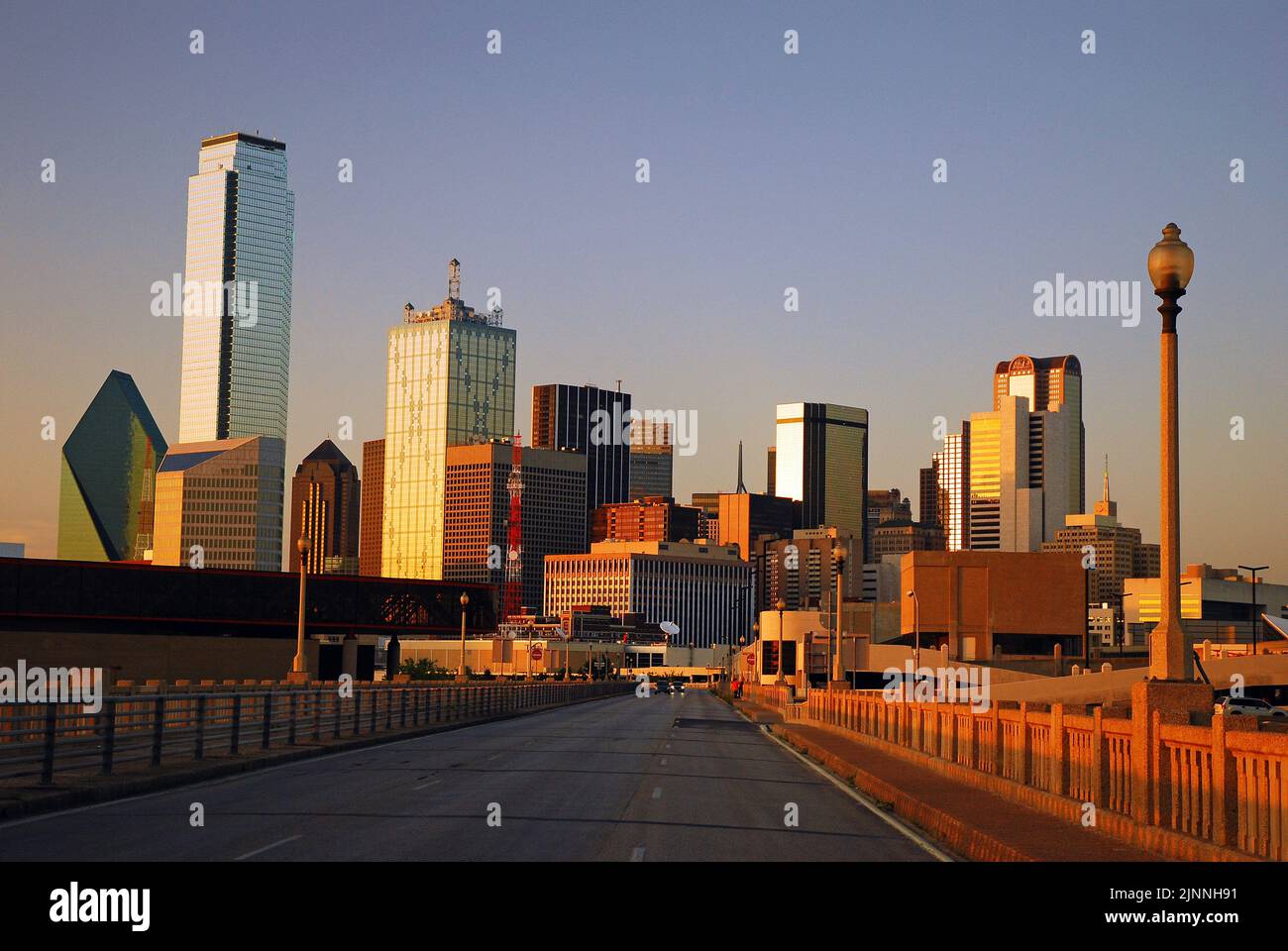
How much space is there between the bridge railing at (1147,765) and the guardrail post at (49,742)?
44.0ft

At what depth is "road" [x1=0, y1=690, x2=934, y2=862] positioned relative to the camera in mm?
15594

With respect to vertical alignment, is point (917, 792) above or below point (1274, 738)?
below

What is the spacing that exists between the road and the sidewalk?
62 centimetres

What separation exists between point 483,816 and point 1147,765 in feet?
28.4

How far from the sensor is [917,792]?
2194 cm

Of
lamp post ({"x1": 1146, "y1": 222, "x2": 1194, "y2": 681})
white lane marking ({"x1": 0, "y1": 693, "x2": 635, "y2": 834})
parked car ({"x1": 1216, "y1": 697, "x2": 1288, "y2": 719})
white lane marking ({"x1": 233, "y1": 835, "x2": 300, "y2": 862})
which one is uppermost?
lamp post ({"x1": 1146, "y1": 222, "x2": 1194, "y2": 681})

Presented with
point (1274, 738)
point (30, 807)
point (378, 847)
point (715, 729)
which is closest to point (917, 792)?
point (378, 847)

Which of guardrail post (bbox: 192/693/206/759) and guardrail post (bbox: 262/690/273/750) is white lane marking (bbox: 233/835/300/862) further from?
guardrail post (bbox: 262/690/273/750)

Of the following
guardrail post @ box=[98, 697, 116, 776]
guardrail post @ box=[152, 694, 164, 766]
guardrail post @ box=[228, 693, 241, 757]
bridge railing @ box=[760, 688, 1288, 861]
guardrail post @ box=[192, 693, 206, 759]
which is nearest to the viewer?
bridge railing @ box=[760, 688, 1288, 861]

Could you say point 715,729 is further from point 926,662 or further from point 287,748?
point 926,662

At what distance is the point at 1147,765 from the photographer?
1462cm

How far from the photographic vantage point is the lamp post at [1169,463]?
15.5 meters

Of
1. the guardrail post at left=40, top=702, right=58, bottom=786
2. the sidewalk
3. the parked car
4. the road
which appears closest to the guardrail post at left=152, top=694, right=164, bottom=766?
the road
